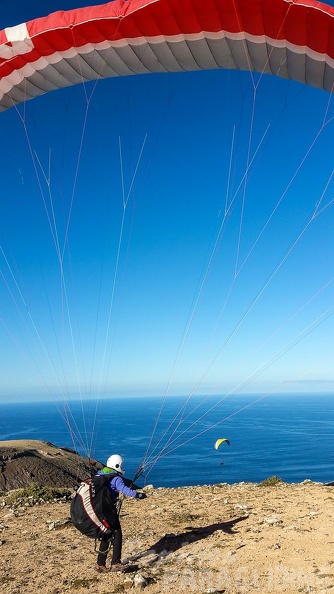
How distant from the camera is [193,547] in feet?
22.6

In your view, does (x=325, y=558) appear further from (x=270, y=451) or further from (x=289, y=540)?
(x=270, y=451)

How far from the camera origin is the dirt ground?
5.52 metres

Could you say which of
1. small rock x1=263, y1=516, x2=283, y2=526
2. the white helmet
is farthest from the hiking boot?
small rock x1=263, y1=516, x2=283, y2=526

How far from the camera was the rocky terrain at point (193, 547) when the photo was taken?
5516mm

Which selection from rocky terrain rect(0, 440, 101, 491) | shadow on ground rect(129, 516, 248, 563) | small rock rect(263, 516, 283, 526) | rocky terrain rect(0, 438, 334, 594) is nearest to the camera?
rocky terrain rect(0, 438, 334, 594)

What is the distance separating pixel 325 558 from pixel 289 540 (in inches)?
35.0

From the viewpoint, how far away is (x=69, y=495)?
12102 mm

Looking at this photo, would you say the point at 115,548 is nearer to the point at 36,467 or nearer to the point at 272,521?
the point at 272,521

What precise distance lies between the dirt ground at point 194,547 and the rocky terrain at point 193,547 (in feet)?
0.05

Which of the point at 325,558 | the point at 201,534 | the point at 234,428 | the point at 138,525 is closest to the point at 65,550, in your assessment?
the point at 138,525

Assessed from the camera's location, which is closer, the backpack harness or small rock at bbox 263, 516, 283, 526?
the backpack harness

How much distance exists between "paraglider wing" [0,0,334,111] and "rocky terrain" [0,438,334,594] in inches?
310

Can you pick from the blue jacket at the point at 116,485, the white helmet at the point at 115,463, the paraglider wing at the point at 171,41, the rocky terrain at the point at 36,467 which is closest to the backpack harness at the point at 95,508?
the blue jacket at the point at 116,485

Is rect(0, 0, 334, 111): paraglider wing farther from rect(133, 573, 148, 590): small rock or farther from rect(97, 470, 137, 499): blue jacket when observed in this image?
rect(133, 573, 148, 590): small rock
